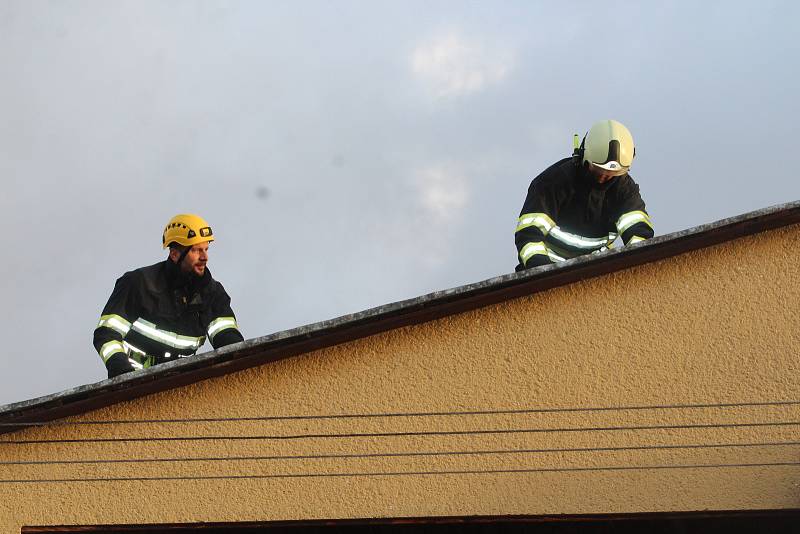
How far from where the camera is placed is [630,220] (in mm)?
8297

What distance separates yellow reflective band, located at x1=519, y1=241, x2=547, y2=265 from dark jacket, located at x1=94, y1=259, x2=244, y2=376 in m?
1.90

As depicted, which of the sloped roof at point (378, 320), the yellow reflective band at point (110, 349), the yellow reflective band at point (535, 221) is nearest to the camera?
the sloped roof at point (378, 320)

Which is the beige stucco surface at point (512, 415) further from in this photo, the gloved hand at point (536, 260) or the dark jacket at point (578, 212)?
the dark jacket at point (578, 212)

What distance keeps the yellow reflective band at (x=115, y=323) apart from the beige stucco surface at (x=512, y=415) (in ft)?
6.41

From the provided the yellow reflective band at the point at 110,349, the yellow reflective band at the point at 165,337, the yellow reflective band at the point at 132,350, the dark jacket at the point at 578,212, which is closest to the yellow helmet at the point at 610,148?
the dark jacket at the point at 578,212

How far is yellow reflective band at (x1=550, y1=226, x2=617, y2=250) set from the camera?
8281 mm

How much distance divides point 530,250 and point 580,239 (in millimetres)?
643

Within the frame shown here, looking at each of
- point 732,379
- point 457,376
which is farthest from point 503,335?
point 732,379

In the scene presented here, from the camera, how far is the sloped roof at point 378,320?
18.1 feet

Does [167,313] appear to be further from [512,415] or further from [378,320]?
[512,415]

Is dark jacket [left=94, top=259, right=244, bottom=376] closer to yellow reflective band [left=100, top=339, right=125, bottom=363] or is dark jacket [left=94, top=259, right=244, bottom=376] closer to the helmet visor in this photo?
yellow reflective band [left=100, top=339, right=125, bottom=363]

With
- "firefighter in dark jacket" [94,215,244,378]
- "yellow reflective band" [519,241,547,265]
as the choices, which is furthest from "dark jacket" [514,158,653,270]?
"firefighter in dark jacket" [94,215,244,378]

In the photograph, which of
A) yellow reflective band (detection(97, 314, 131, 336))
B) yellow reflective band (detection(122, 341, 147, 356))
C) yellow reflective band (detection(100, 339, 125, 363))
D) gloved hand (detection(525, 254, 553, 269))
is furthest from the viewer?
yellow reflective band (detection(122, 341, 147, 356))

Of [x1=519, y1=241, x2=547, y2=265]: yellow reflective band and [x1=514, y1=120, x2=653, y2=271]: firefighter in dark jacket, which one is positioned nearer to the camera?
[x1=519, y1=241, x2=547, y2=265]: yellow reflective band
